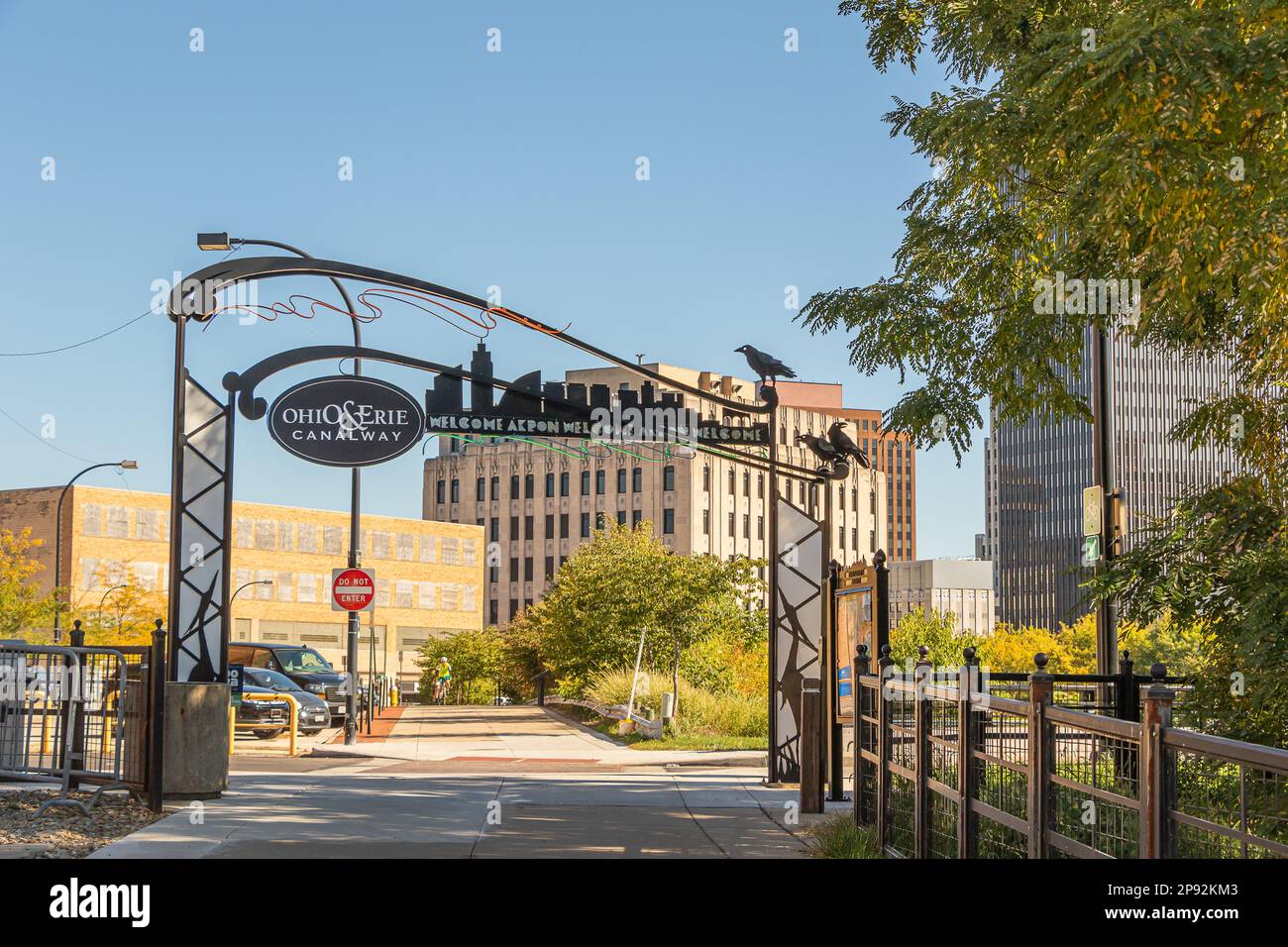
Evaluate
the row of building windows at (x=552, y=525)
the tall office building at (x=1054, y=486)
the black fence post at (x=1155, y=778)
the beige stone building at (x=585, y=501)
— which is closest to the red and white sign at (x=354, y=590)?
the black fence post at (x=1155, y=778)

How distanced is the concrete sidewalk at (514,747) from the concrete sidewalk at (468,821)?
17.9 ft

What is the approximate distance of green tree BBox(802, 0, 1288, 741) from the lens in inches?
313

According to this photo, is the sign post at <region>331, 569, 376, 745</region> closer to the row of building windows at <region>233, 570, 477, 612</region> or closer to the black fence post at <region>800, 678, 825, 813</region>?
the black fence post at <region>800, 678, 825, 813</region>

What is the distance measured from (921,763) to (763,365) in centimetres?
871

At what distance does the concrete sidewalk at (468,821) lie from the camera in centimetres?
1049

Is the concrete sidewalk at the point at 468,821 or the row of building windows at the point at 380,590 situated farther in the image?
the row of building windows at the point at 380,590

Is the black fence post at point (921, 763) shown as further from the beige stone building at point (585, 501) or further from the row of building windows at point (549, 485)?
the row of building windows at point (549, 485)

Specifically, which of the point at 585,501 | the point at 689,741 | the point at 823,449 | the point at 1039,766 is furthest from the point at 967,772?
the point at 585,501

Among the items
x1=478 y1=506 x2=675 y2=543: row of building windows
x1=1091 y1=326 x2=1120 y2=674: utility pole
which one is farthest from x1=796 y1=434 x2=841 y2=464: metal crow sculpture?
x1=478 y1=506 x2=675 y2=543: row of building windows

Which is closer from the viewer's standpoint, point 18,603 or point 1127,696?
point 1127,696

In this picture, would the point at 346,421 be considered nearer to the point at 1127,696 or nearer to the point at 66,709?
the point at 66,709

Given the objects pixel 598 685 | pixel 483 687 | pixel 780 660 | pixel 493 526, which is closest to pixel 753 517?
pixel 493 526

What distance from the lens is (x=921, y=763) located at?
9398 mm
